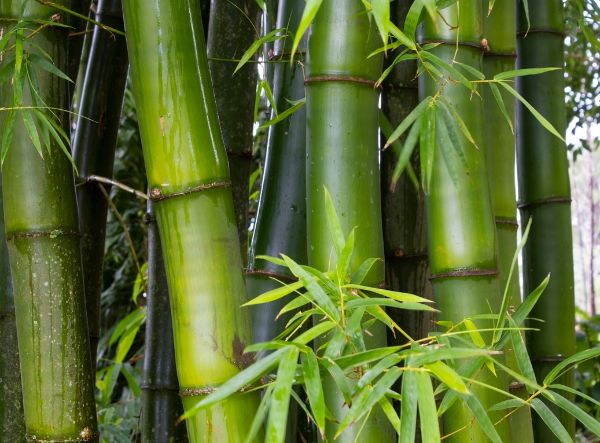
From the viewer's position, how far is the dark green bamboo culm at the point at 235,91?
3.93ft

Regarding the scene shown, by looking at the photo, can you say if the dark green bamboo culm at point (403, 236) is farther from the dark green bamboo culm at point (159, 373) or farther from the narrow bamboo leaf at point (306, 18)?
the narrow bamboo leaf at point (306, 18)

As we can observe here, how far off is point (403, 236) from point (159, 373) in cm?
40

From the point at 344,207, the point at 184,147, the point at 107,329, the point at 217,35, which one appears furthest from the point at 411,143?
the point at 107,329

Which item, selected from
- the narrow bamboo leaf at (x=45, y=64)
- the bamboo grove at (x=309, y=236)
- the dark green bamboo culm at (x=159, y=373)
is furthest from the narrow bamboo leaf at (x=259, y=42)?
the dark green bamboo culm at (x=159, y=373)

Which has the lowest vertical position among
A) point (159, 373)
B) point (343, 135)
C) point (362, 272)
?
point (159, 373)

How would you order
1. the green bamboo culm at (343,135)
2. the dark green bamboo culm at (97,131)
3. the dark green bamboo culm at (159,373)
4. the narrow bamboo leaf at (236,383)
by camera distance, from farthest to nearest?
the dark green bamboo culm at (97,131) → the dark green bamboo culm at (159,373) → the green bamboo culm at (343,135) → the narrow bamboo leaf at (236,383)

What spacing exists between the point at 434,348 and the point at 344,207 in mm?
211

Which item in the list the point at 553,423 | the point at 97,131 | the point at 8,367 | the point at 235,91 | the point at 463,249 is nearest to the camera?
the point at 553,423

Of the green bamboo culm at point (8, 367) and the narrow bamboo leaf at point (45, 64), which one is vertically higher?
the narrow bamboo leaf at point (45, 64)

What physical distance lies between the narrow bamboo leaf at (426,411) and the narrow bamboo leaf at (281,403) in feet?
0.32

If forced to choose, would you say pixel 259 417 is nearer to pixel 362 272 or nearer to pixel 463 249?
pixel 362 272

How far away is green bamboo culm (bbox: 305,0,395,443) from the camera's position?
78 cm

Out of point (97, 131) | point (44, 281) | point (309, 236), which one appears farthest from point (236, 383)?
point (97, 131)

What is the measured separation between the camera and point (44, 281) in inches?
33.9
